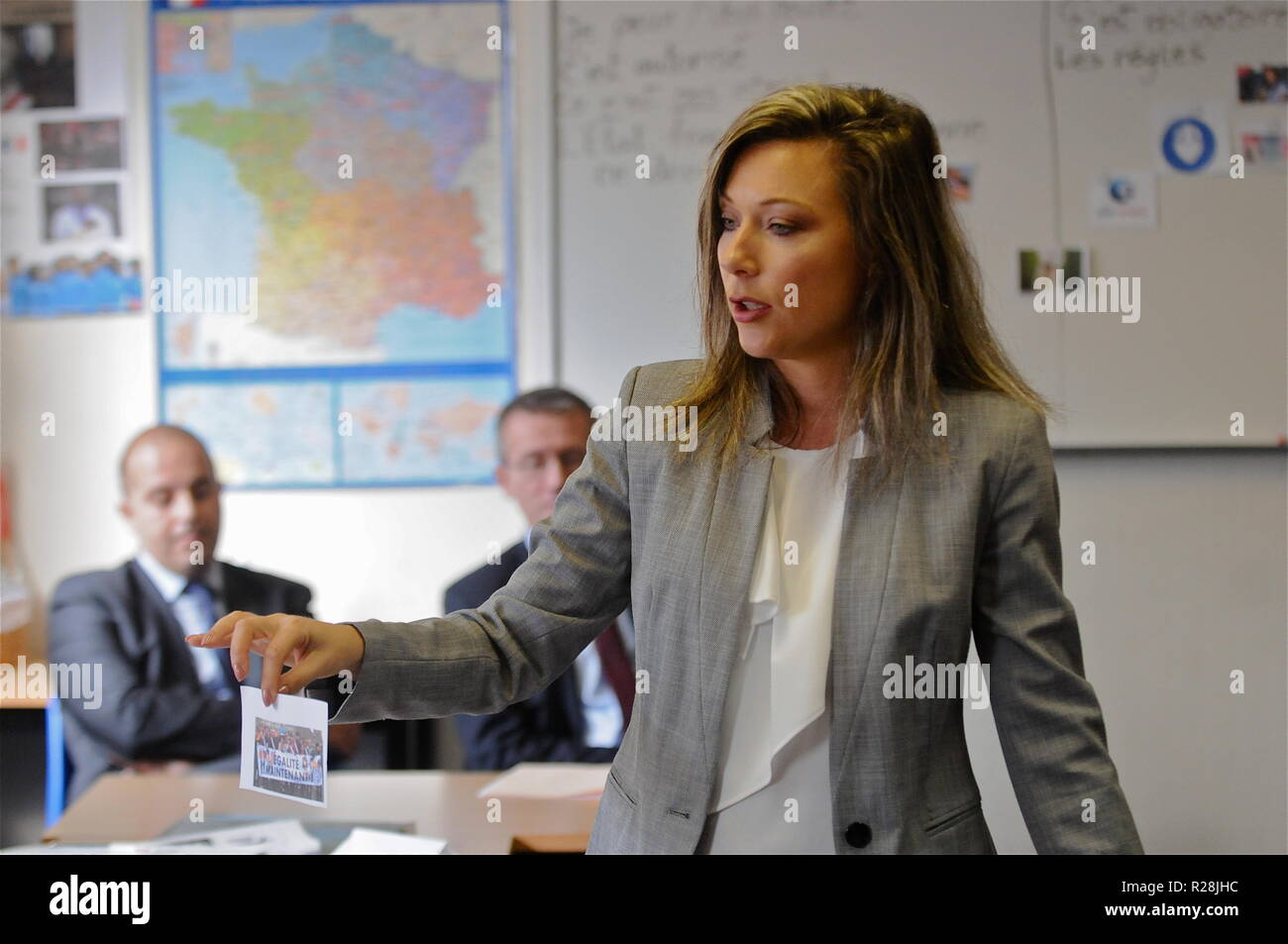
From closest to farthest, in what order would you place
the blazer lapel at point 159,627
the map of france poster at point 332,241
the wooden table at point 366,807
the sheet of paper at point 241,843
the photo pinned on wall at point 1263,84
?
the sheet of paper at point 241,843, the wooden table at point 366,807, the blazer lapel at point 159,627, the photo pinned on wall at point 1263,84, the map of france poster at point 332,241

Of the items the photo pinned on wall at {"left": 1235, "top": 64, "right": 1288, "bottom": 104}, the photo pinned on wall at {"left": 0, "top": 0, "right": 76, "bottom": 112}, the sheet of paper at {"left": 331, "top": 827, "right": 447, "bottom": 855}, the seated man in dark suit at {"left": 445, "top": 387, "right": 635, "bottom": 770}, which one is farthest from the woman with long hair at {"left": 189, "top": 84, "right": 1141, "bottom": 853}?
the photo pinned on wall at {"left": 0, "top": 0, "right": 76, "bottom": 112}

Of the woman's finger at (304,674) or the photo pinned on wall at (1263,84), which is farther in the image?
the photo pinned on wall at (1263,84)

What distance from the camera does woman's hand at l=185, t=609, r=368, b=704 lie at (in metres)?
1.16

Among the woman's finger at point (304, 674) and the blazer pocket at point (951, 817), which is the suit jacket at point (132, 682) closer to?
the woman's finger at point (304, 674)

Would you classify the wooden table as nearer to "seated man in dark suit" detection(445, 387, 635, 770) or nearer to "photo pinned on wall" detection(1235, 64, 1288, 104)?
"seated man in dark suit" detection(445, 387, 635, 770)

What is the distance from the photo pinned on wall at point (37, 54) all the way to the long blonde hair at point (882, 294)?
2808 millimetres

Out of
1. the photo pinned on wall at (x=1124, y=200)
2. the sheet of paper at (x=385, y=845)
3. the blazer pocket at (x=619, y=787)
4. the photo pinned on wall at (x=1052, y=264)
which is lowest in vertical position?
the sheet of paper at (x=385, y=845)

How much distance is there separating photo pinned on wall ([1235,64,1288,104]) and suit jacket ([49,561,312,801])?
2769mm

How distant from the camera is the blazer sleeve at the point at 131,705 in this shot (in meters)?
2.78

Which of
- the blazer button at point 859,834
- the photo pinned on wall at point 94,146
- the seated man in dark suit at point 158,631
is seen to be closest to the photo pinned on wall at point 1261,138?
the blazer button at point 859,834

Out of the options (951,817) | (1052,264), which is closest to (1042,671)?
(951,817)

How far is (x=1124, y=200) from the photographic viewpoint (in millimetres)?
3133
